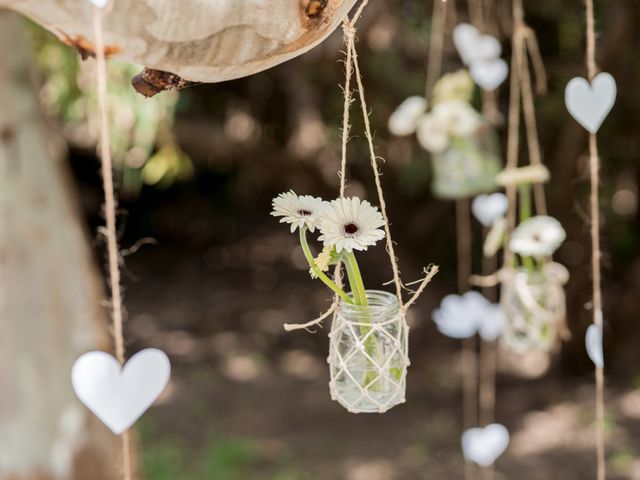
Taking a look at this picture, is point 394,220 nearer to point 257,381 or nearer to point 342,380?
point 257,381

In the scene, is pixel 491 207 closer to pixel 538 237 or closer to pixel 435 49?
pixel 538 237

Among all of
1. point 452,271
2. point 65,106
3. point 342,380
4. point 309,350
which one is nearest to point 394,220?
point 452,271

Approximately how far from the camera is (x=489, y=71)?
1.31 meters

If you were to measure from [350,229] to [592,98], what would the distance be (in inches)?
11.5

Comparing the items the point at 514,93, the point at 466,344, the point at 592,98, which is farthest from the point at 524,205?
the point at 466,344

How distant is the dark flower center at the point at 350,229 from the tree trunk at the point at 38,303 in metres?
1.05

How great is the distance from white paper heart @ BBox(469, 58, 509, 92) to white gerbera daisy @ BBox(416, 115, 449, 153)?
0.35ft

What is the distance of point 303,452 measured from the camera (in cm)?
242

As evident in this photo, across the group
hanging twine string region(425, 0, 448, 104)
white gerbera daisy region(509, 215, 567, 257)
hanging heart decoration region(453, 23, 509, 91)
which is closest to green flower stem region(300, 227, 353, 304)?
white gerbera daisy region(509, 215, 567, 257)

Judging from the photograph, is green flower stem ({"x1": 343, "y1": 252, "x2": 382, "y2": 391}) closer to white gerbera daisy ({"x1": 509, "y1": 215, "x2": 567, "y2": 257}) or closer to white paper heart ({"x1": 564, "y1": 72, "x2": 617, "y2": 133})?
white paper heart ({"x1": 564, "y1": 72, "x2": 617, "y2": 133})

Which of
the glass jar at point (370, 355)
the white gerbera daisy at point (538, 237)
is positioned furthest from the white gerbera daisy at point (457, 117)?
the glass jar at point (370, 355)

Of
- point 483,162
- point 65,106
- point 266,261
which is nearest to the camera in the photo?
point 483,162

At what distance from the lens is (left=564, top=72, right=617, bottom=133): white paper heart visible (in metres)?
0.76

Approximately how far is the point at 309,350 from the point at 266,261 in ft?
2.95
